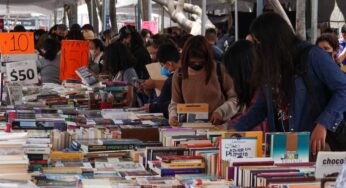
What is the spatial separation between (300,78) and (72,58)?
7.02m

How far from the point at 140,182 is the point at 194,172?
1.25ft

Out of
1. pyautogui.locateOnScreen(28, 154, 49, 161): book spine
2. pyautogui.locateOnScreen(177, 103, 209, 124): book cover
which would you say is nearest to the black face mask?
pyautogui.locateOnScreen(177, 103, 209, 124): book cover

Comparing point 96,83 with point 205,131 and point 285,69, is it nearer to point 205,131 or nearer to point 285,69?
point 205,131

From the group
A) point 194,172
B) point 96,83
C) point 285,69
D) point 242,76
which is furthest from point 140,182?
point 96,83

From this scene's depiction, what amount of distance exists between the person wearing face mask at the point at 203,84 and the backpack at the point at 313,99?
5.16ft

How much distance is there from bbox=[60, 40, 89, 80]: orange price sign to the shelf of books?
4.60 m

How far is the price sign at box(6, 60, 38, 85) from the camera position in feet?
31.2

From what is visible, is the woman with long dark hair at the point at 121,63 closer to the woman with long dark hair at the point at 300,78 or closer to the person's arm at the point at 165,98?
the person's arm at the point at 165,98

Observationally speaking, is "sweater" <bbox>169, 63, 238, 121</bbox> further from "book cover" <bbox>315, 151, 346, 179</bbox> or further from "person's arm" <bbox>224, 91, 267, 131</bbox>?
"book cover" <bbox>315, 151, 346, 179</bbox>

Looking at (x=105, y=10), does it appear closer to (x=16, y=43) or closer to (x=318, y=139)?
(x=16, y=43)

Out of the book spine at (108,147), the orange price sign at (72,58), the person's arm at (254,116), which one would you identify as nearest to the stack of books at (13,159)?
the book spine at (108,147)

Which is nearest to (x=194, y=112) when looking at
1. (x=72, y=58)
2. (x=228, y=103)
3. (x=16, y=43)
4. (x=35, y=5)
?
(x=228, y=103)

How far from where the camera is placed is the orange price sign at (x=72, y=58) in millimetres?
11367

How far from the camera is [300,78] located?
4.78 metres
